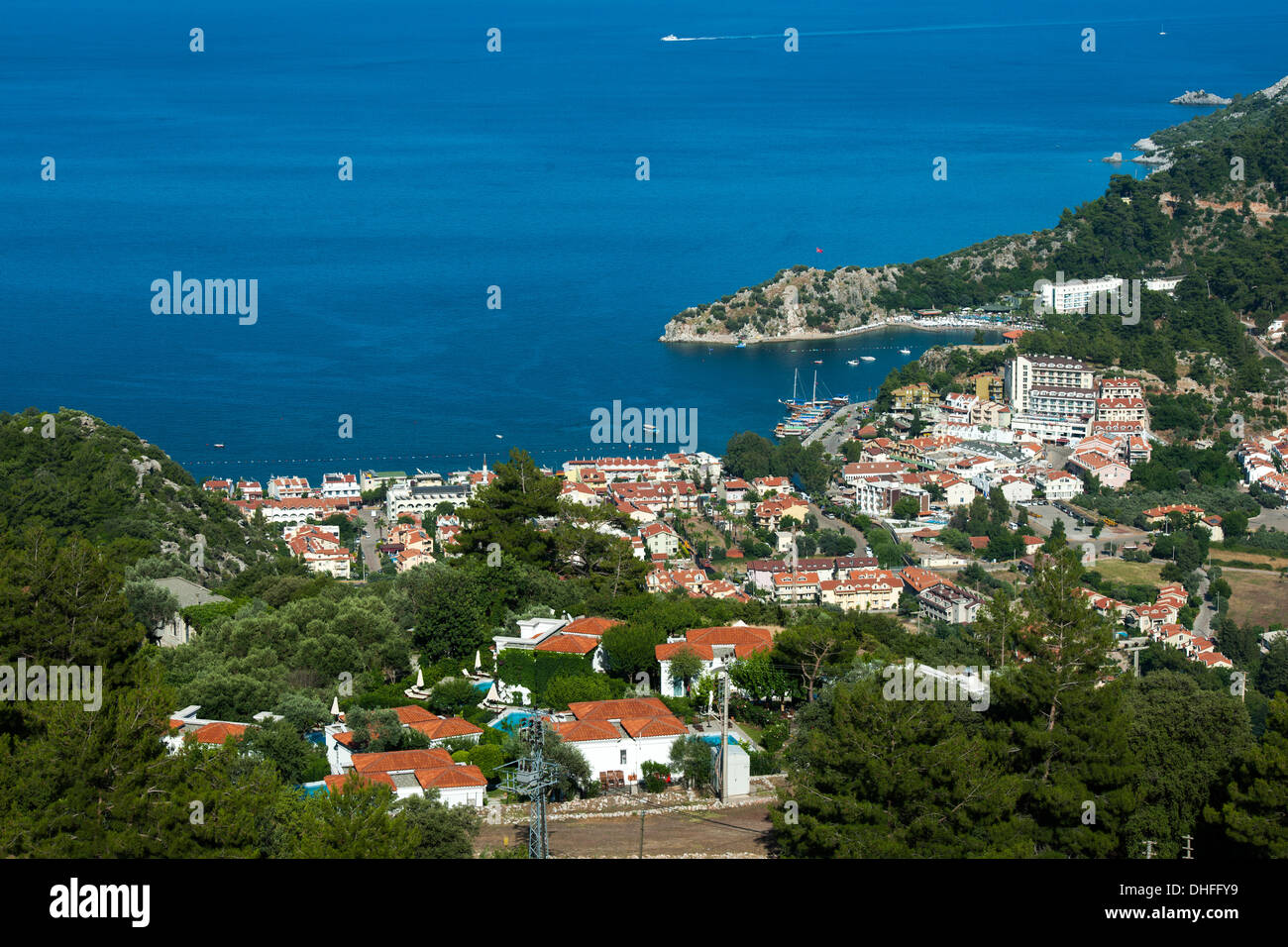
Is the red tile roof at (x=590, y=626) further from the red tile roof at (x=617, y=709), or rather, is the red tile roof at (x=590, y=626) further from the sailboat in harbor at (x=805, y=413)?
the sailboat in harbor at (x=805, y=413)

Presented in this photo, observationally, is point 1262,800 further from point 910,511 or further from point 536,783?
point 910,511

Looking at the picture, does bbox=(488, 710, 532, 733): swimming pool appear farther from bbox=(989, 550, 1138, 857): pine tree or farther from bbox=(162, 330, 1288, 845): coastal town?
bbox=(989, 550, 1138, 857): pine tree

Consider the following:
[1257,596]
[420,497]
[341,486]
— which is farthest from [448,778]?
[341,486]

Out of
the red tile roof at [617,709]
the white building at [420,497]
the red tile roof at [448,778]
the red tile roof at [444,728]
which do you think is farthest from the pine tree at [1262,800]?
the white building at [420,497]

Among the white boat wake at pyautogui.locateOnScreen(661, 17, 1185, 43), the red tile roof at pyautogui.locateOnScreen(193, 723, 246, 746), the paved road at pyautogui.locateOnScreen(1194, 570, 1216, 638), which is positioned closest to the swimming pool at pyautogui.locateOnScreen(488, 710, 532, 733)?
the red tile roof at pyautogui.locateOnScreen(193, 723, 246, 746)

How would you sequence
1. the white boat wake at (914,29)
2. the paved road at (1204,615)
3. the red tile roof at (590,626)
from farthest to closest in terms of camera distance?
the white boat wake at (914,29) < the paved road at (1204,615) < the red tile roof at (590,626)
